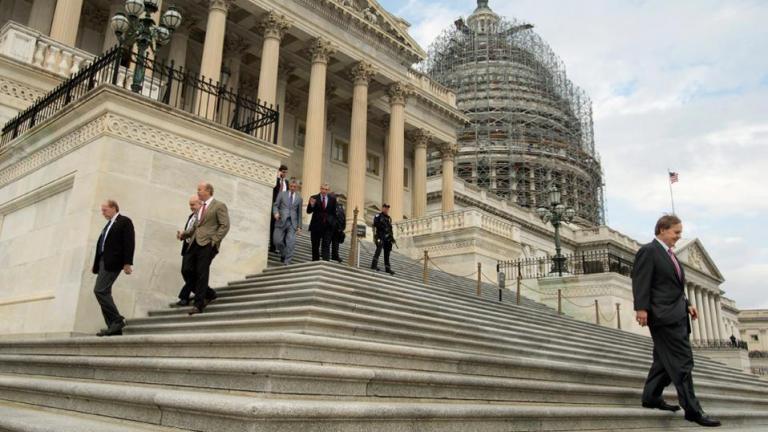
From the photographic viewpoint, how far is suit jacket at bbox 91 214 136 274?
7.41 m

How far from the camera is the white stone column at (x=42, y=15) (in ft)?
72.6

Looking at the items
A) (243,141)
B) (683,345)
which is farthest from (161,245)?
(683,345)

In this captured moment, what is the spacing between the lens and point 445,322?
27.8ft

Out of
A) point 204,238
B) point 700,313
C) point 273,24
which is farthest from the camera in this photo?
point 700,313

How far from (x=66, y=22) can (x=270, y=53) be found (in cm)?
801

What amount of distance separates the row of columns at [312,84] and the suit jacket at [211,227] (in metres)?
13.8

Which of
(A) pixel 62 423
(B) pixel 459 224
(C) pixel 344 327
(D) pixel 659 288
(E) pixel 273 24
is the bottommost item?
(A) pixel 62 423

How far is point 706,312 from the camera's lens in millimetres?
50594

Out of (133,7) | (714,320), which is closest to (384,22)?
(133,7)

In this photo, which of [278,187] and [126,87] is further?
[278,187]

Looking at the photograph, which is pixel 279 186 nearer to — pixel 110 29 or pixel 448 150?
pixel 110 29

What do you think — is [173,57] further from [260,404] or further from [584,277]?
[260,404]

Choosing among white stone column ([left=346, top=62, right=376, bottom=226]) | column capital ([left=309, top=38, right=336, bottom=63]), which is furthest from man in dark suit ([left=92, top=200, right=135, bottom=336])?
column capital ([left=309, top=38, right=336, bottom=63])

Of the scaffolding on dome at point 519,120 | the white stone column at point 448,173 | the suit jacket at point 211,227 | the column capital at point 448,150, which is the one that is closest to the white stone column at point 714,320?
the scaffolding on dome at point 519,120
